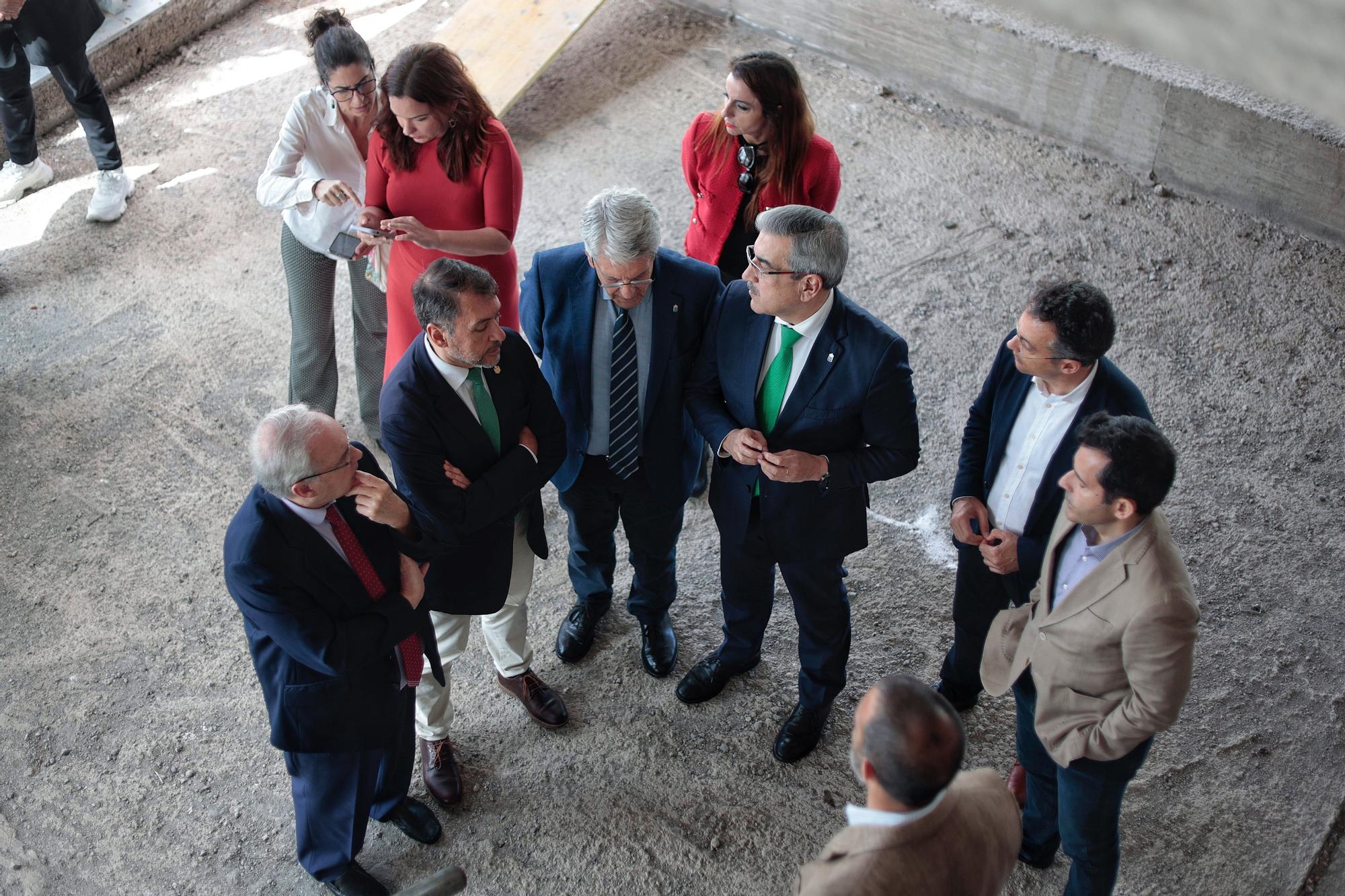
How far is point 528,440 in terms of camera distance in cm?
354

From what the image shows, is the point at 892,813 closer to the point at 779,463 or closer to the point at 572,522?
the point at 779,463

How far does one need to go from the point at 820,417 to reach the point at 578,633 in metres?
1.50

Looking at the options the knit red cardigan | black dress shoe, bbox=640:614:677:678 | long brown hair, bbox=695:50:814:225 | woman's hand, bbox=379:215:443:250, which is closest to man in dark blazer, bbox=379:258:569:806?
black dress shoe, bbox=640:614:677:678

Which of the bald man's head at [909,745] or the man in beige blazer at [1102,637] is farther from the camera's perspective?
the man in beige blazer at [1102,637]

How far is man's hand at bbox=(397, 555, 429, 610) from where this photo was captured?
3299mm

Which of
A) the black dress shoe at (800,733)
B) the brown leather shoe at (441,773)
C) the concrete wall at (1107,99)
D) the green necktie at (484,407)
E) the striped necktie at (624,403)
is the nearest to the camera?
the green necktie at (484,407)

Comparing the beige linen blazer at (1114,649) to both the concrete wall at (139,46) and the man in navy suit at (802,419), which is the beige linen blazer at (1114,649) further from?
the concrete wall at (139,46)

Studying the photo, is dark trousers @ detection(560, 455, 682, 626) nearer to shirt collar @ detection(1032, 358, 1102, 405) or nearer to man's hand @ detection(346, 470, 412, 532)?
man's hand @ detection(346, 470, 412, 532)

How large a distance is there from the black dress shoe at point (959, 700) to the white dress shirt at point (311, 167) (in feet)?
9.69

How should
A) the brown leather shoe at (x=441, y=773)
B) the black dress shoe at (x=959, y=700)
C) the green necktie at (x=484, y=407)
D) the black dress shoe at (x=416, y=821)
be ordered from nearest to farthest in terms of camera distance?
the green necktie at (x=484, y=407) → the black dress shoe at (x=416, y=821) → the brown leather shoe at (x=441, y=773) → the black dress shoe at (x=959, y=700)

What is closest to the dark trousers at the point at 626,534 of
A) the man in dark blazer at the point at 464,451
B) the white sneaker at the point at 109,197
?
the man in dark blazer at the point at 464,451

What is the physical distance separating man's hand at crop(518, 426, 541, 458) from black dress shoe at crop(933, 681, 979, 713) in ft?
5.78

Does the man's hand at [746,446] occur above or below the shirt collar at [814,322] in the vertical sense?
below

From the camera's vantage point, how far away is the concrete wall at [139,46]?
7461 millimetres
